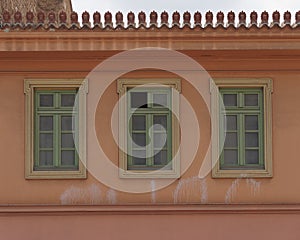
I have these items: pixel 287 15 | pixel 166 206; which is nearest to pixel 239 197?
pixel 166 206

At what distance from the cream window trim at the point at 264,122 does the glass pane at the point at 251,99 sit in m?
0.16

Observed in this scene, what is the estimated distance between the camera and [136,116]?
483 inches

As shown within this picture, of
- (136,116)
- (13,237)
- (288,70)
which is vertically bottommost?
(13,237)

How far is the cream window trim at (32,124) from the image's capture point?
12.1m

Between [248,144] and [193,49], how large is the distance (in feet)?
6.04

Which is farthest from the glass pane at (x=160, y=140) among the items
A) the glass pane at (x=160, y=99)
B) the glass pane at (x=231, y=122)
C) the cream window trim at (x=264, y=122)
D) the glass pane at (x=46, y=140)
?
the glass pane at (x=46, y=140)

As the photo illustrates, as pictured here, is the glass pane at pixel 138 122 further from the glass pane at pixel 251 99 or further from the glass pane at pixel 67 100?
the glass pane at pixel 251 99

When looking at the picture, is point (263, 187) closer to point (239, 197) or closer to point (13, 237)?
point (239, 197)

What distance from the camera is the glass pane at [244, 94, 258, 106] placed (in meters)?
12.3

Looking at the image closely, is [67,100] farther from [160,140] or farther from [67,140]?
[160,140]

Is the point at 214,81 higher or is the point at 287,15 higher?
the point at 287,15

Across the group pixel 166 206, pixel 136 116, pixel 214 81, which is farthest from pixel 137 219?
pixel 214 81

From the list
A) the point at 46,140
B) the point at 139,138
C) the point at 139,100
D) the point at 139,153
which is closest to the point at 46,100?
the point at 46,140

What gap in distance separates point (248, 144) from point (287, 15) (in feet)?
7.16
